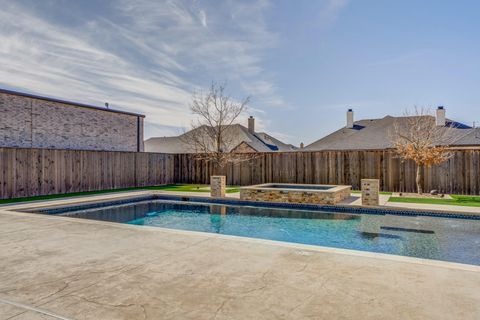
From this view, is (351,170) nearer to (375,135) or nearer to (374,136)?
(374,136)

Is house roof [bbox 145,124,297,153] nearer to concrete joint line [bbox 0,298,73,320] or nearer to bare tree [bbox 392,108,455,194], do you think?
bare tree [bbox 392,108,455,194]

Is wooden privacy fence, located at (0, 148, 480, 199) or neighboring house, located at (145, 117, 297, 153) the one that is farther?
neighboring house, located at (145, 117, 297, 153)

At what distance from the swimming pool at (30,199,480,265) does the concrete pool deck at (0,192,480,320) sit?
75.3 inches

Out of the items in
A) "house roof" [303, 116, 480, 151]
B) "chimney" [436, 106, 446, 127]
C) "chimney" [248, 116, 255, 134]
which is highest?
"chimney" [248, 116, 255, 134]

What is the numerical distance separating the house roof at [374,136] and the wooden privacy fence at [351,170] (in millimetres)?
3667

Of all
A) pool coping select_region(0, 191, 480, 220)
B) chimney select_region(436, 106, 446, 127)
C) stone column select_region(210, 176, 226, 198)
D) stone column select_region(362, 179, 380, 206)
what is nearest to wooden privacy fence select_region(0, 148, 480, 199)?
pool coping select_region(0, 191, 480, 220)

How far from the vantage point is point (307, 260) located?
3912mm

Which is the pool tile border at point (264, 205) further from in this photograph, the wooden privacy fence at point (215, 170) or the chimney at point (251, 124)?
the chimney at point (251, 124)

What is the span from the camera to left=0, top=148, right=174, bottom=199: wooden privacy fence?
11078 millimetres

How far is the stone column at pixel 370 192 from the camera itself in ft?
29.0

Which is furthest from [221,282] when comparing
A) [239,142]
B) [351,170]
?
[239,142]

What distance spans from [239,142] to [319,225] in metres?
17.9

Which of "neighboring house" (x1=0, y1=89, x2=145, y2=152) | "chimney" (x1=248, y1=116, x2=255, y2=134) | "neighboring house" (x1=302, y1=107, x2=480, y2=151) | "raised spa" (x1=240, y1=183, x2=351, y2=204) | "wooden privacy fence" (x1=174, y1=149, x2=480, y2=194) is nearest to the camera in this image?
"raised spa" (x1=240, y1=183, x2=351, y2=204)

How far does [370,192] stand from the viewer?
890 cm
